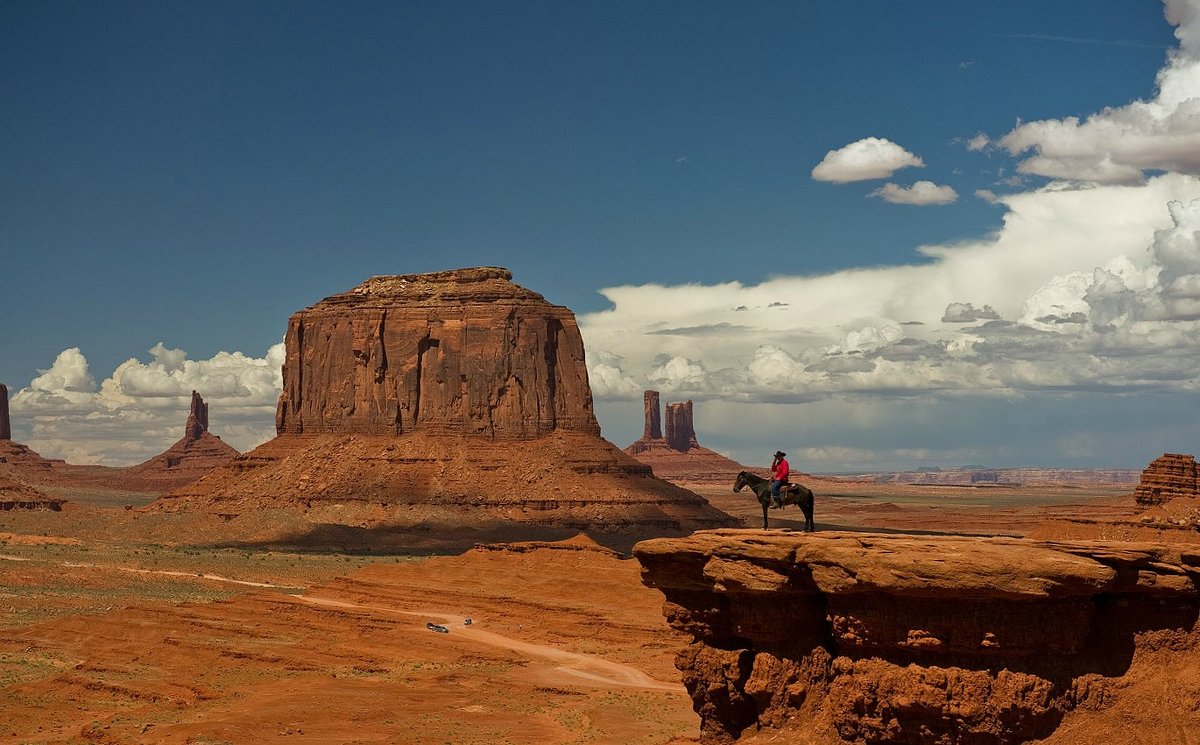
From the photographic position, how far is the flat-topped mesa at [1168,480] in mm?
64744

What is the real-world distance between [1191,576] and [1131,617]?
98 centimetres

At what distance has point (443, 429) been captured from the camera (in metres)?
126

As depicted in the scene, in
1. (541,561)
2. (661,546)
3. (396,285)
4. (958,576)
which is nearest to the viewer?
(958,576)

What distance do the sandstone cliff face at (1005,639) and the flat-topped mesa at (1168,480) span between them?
162 feet

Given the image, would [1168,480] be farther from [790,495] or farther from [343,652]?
[790,495]

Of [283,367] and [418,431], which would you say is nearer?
[418,431]

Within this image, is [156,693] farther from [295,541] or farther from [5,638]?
[295,541]

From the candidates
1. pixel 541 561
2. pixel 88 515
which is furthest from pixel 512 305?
pixel 541 561

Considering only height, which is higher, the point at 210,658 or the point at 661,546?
the point at 661,546

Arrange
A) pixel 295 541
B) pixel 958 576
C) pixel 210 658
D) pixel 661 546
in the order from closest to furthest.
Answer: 1. pixel 958 576
2. pixel 661 546
3. pixel 210 658
4. pixel 295 541

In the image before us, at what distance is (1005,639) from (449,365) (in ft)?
365

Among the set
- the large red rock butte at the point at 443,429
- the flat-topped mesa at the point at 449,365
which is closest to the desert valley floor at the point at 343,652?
the large red rock butte at the point at 443,429

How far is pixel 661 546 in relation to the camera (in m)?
22.2

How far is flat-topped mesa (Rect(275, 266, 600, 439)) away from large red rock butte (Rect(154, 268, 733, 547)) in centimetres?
13
